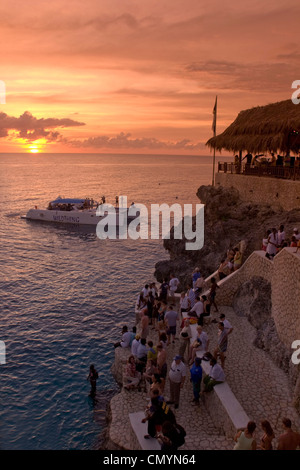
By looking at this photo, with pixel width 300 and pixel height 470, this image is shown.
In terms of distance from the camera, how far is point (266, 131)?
25938 mm

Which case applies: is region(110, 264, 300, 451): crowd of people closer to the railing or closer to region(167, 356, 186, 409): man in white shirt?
region(167, 356, 186, 409): man in white shirt

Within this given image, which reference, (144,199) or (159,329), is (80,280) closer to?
(159,329)

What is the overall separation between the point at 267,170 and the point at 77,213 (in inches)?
1226

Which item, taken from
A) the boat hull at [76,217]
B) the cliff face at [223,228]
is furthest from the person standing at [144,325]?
the boat hull at [76,217]

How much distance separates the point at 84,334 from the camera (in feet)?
65.1

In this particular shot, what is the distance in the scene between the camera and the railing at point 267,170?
Answer: 2343 cm

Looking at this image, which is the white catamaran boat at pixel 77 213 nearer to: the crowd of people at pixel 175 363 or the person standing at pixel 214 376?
the crowd of people at pixel 175 363

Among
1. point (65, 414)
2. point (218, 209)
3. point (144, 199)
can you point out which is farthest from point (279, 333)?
point (144, 199)

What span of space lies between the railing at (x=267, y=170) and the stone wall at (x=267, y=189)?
629mm

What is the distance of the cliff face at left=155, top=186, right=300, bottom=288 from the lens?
21.6m

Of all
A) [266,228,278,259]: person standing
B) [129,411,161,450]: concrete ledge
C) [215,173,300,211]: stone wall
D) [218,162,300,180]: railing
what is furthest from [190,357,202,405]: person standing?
[218,162,300,180]: railing

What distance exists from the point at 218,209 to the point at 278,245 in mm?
13403

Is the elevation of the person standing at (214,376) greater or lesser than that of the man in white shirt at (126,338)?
greater

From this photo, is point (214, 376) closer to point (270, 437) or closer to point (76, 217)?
point (270, 437)
